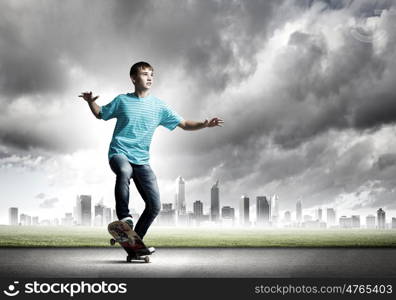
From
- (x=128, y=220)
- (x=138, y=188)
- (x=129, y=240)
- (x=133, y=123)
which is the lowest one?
(x=129, y=240)

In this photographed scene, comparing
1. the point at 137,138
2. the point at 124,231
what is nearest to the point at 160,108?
the point at 137,138

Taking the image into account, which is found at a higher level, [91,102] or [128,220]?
[91,102]

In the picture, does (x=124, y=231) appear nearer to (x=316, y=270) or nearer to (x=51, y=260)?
(x=51, y=260)

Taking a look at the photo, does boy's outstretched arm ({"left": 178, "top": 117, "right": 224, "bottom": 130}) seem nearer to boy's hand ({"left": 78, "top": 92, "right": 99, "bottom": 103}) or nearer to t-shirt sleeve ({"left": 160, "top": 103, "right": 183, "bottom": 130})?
t-shirt sleeve ({"left": 160, "top": 103, "right": 183, "bottom": 130})

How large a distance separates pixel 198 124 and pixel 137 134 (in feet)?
3.45

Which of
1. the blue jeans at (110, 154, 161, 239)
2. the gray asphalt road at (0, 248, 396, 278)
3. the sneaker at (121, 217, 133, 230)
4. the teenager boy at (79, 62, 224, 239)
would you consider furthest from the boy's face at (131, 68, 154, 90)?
the gray asphalt road at (0, 248, 396, 278)

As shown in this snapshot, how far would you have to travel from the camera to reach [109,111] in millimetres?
7434

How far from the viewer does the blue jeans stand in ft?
23.0

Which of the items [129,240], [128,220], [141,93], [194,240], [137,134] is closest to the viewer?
[128,220]

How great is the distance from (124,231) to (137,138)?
1362 mm

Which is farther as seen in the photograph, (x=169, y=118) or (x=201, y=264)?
(x=169, y=118)

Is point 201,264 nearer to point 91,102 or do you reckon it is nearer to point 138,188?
point 138,188

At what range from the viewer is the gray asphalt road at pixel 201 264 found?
6355mm

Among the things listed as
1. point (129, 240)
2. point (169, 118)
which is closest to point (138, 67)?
point (169, 118)
